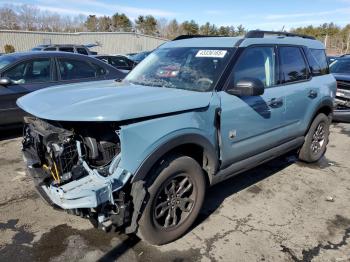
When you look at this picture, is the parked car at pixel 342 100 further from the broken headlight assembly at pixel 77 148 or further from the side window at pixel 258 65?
the broken headlight assembly at pixel 77 148

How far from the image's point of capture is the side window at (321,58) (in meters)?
5.41

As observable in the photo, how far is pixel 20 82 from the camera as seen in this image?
6.41 m

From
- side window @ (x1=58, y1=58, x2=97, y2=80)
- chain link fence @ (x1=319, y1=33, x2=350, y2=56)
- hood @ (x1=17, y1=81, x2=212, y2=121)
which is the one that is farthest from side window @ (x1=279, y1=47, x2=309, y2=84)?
chain link fence @ (x1=319, y1=33, x2=350, y2=56)

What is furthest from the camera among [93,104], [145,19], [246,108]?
[145,19]

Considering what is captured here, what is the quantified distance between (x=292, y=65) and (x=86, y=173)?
317cm

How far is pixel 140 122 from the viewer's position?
2.94m

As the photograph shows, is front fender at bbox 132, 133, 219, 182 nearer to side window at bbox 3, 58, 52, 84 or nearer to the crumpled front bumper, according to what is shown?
the crumpled front bumper

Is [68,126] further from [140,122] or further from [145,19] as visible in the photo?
[145,19]

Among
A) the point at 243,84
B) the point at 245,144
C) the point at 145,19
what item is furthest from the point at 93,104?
the point at 145,19

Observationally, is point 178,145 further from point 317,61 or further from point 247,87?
point 317,61

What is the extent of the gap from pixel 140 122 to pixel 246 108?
1406 mm

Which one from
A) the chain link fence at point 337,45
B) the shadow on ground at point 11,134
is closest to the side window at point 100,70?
the shadow on ground at point 11,134

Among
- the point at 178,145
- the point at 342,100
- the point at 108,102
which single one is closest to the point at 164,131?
the point at 178,145

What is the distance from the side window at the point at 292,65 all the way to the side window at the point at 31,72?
4328mm
